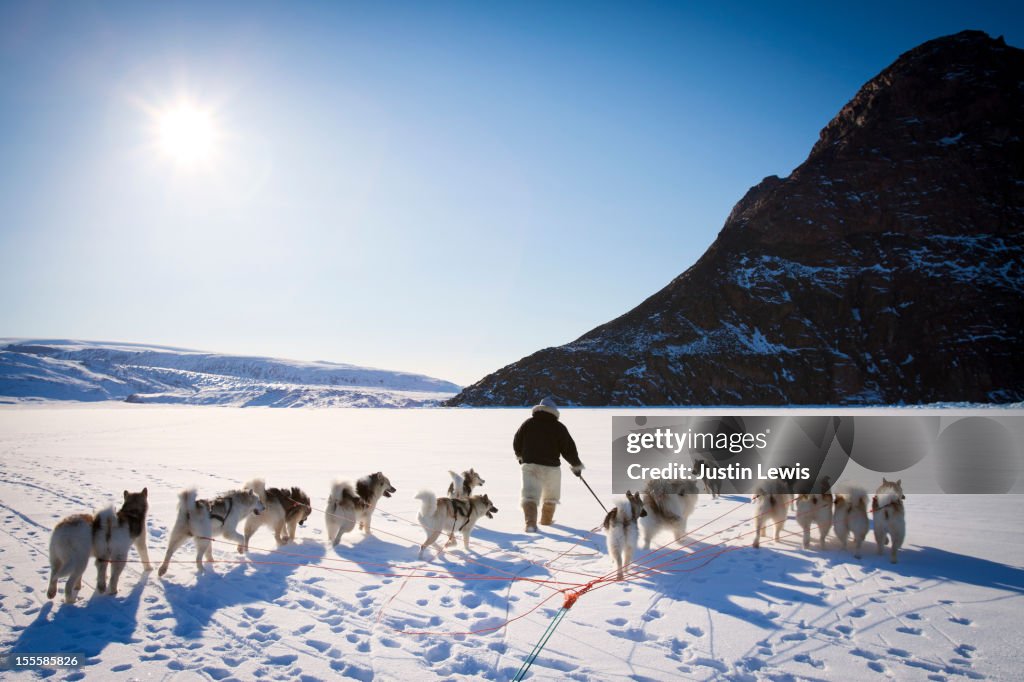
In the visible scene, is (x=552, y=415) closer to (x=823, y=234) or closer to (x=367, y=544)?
(x=367, y=544)

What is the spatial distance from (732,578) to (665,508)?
1331 mm

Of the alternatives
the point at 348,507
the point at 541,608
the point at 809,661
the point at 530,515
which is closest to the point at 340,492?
the point at 348,507

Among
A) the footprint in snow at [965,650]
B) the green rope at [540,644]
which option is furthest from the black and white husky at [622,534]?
the footprint in snow at [965,650]

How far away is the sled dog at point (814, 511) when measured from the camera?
658 centimetres

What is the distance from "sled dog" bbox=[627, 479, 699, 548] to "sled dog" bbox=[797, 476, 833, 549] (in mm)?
1450

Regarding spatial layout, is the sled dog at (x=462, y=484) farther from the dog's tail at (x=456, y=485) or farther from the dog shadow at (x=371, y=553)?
the dog shadow at (x=371, y=553)

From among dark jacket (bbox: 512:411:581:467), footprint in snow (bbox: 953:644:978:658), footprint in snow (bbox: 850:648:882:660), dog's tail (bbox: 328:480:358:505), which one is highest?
dark jacket (bbox: 512:411:581:467)

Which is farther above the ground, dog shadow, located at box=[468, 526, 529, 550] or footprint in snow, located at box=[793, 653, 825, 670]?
footprint in snow, located at box=[793, 653, 825, 670]

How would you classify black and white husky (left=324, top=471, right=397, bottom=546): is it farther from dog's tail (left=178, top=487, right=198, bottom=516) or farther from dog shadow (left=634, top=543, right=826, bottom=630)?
dog shadow (left=634, top=543, right=826, bottom=630)

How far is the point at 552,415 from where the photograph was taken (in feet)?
28.1

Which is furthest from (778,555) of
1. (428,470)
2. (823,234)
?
(823,234)

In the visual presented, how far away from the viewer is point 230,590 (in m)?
5.42

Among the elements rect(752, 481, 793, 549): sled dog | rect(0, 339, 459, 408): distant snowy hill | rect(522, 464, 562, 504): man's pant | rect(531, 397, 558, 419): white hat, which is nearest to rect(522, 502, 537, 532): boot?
rect(522, 464, 562, 504): man's pant

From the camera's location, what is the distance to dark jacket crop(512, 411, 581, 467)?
8.29 metres
